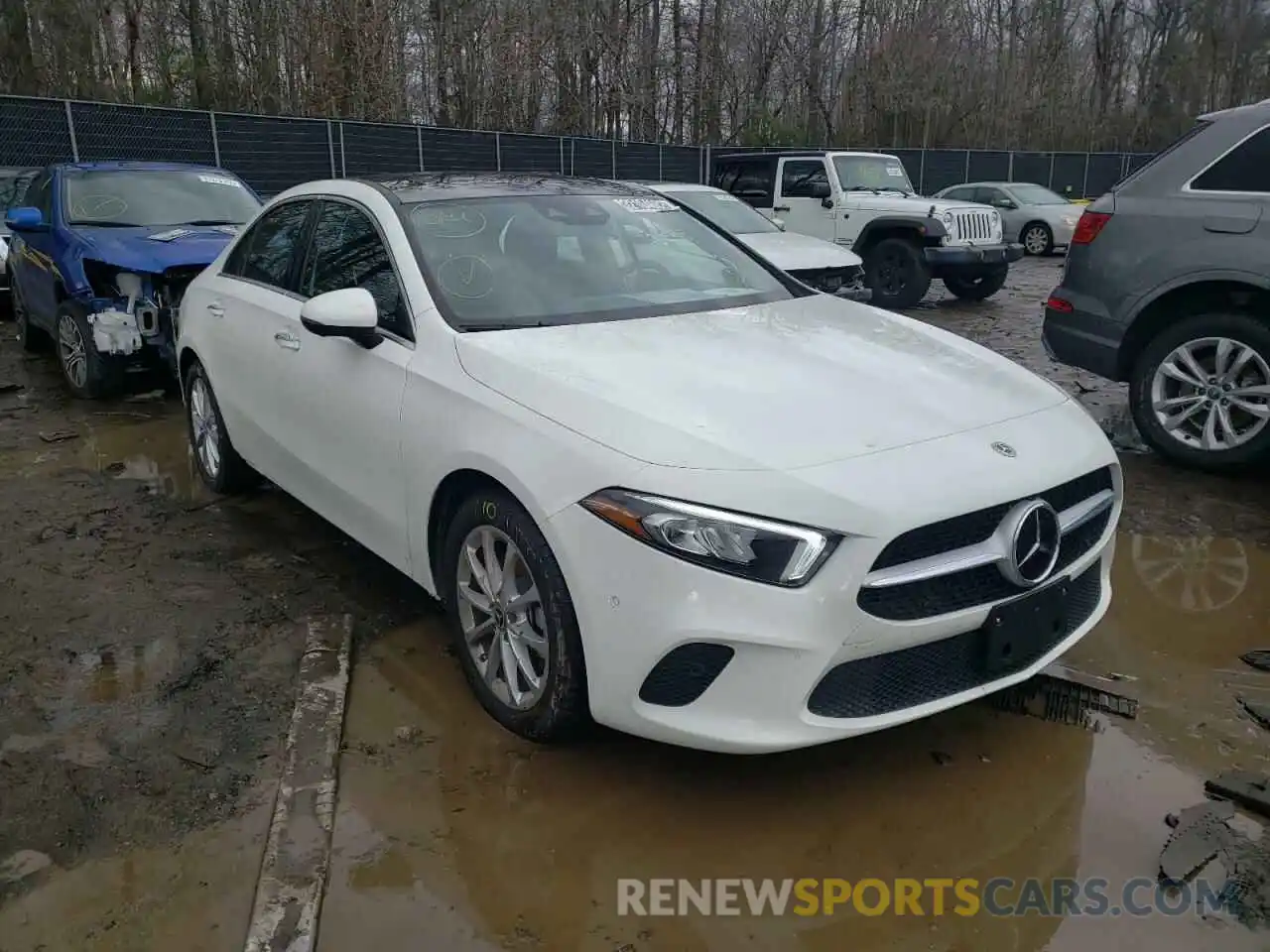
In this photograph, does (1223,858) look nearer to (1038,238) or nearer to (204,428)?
(204,428)

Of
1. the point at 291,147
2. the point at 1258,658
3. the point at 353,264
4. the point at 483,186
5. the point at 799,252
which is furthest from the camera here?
the point at 291,147

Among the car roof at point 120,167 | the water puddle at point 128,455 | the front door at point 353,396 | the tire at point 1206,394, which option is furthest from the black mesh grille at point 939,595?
the car roof at point 120,167

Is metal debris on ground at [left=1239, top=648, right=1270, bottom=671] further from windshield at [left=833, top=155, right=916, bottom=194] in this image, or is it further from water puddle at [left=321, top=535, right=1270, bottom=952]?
windshield at [left=833, top=155, right=916, bottom=194]

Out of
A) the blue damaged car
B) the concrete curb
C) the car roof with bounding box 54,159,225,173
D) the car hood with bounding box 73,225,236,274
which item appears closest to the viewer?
the concrete curb

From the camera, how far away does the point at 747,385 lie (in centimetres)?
300

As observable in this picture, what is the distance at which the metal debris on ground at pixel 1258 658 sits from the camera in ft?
11.8

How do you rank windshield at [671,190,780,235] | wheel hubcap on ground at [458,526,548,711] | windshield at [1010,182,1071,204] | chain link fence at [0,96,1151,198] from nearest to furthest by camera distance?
1. wheel hubcap on ground at [458,526,548,711]
2. windshield at [671,190,780,235]
3. chain link fence at [0,96,1151,198]
4. windshield at [1010,182,1071,204]

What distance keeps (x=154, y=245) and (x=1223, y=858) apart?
Result: 6969 millimetres

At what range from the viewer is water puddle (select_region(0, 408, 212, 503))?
5777mm

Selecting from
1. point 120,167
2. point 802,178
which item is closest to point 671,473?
point 120,167

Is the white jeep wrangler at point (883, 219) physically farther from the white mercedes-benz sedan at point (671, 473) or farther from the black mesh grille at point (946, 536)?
the black mesh grille at point (946, 536)

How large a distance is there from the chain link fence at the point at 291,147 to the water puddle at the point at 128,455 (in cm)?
407

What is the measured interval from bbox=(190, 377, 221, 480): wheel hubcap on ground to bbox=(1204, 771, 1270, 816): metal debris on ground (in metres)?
4.38

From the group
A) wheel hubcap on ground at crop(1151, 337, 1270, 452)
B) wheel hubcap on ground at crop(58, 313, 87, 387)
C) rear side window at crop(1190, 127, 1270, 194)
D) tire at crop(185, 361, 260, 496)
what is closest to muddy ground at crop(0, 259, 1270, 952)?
tire at crop(185, 361, 260, 496)
